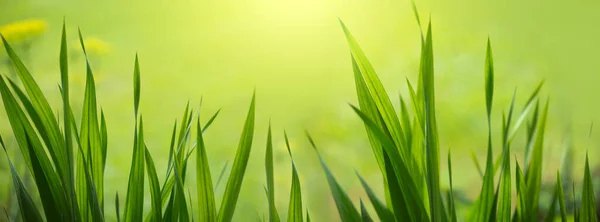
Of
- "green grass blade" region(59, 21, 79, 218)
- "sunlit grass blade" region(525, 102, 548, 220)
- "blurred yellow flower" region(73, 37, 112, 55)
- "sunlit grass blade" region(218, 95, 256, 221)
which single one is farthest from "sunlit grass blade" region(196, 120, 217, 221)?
"blurred yellow flower" region(73, 37, 112, 55)

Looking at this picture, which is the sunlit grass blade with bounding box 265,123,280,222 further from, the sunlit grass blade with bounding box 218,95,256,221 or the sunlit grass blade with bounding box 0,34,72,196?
the sunlit grass blade with bounding box 0,34,72,196

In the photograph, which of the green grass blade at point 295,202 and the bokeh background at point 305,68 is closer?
the green grass blade at point 295,202

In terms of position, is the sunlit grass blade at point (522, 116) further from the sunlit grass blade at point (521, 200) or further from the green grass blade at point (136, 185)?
the green grass blade at point (136, 185)

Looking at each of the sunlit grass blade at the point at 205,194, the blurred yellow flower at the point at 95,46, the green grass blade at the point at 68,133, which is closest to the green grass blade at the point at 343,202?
the sunlit grass blade at the point at 205,194

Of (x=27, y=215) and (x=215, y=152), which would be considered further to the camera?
(x=215, y=152)

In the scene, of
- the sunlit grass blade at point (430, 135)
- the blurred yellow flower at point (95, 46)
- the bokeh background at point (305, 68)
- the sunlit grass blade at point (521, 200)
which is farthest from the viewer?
the blurred yellow flower at point (95, 46)

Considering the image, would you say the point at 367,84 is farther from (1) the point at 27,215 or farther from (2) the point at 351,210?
(1) the point at 27,215

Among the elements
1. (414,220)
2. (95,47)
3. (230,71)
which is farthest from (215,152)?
(414,220)
